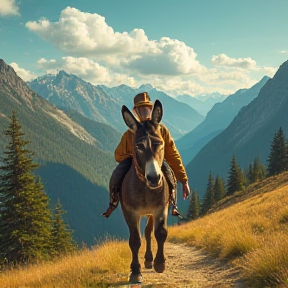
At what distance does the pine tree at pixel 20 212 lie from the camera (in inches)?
759

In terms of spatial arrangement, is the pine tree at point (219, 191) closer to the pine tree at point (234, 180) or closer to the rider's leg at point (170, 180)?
the pine tree at point (234, 180)

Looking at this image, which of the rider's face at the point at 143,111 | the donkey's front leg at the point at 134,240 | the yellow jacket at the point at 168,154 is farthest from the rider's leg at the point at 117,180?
the rider's face at the point at 143,111

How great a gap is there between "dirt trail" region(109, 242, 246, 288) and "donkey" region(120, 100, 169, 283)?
51 centimetres

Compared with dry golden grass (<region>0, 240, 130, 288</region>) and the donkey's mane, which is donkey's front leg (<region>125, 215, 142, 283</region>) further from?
the donkey's mane

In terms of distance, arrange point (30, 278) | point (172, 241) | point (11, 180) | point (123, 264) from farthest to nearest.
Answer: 1. point (11, 180)
2. point (172, 241)
3. point (123, 264)
4. point (30, 278)

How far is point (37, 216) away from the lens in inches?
804

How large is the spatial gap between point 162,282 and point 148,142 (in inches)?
130

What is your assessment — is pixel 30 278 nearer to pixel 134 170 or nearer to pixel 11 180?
pixel 134 170

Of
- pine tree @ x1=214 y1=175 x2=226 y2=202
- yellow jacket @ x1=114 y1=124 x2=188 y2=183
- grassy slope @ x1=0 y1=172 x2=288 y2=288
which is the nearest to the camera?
grassy slope @ x1=0 y1=172 x2=288 y2=288

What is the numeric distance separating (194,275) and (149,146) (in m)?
4.01

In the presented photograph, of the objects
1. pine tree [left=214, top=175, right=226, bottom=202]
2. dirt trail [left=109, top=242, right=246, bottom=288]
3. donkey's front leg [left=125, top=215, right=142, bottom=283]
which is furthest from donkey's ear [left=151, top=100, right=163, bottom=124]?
pine tree [left=214, top=175, right=226, bottom=202]

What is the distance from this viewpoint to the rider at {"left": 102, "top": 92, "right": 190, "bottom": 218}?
21.1ft

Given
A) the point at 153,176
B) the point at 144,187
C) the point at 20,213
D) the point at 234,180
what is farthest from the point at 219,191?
the point at 153,176

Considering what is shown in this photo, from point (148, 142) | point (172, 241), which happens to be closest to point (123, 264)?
point (148, 142)
